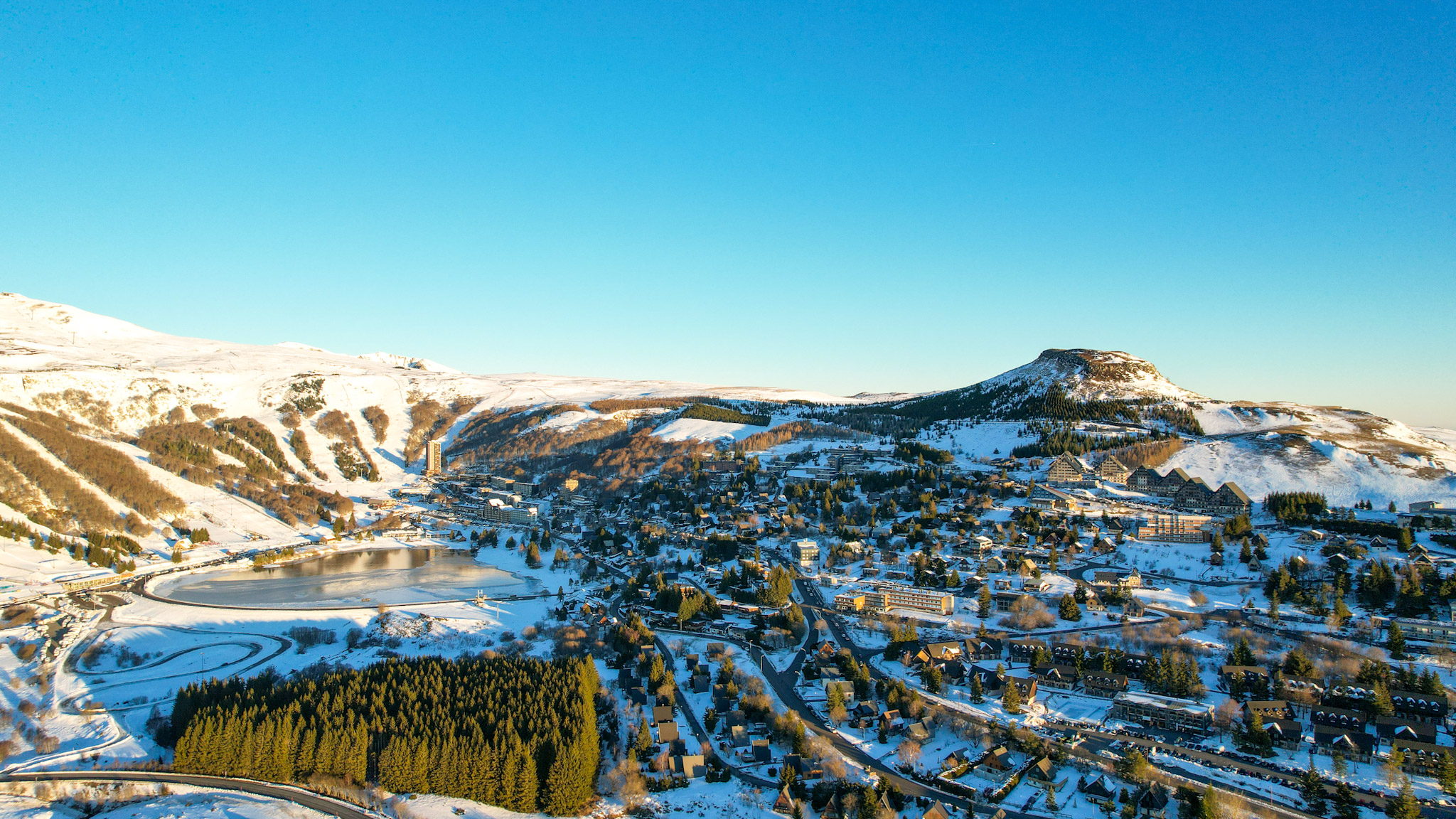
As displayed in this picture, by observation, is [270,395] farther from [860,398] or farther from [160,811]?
[860,398]

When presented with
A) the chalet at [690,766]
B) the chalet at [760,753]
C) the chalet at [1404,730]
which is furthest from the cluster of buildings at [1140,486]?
the chalet at [690,766]

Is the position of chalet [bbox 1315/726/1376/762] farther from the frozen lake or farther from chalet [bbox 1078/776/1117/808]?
the frozen lake

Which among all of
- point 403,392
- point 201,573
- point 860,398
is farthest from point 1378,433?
point 403,392

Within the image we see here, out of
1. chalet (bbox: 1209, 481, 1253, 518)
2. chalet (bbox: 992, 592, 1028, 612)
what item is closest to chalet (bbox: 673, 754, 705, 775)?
chalet (bbox: 992, 592, 1028, 612)

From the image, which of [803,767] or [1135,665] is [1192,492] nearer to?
[1135,665]

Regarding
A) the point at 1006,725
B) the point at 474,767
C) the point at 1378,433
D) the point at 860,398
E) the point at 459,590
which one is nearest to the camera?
the point at 474,767

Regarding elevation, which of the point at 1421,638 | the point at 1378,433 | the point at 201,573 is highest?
the point at 1378,433

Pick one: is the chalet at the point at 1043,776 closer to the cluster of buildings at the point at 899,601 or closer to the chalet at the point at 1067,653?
the chalet at the point at 1067,653
